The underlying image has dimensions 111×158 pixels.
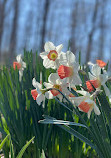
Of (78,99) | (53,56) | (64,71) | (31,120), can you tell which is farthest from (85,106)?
(31,120)

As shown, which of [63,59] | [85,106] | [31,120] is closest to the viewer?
[85,106]

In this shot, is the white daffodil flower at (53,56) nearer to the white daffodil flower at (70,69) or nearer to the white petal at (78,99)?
the white daffodil flower at (70,69)

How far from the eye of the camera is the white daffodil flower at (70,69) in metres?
0.91

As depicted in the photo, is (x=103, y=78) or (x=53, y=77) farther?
(x=53, y=77)

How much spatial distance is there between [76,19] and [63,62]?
51.2 feet

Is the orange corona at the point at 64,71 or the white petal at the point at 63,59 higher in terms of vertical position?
the white petal at the point at 63,59

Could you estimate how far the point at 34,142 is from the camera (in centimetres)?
141

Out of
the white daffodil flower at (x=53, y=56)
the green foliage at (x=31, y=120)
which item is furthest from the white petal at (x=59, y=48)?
the green foliage at (x=31, y=120)

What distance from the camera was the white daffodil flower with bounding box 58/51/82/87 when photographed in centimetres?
91

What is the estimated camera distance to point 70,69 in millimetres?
928

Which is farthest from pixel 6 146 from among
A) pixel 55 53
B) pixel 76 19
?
pixel 76 19

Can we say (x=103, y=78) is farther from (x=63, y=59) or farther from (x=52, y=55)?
(x=52, y=55)

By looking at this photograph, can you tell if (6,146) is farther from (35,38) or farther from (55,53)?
(35,38)

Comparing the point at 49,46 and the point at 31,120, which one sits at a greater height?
the point at 49,46
